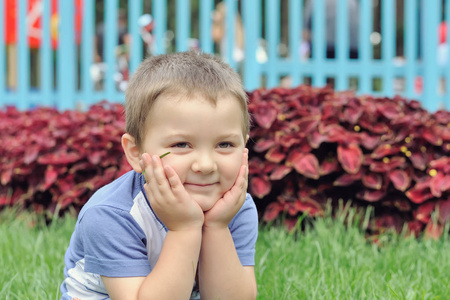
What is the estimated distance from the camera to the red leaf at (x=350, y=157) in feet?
10.2

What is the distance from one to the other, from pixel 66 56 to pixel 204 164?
405 cm

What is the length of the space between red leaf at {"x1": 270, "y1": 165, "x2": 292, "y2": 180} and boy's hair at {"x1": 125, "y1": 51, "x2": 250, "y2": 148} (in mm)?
1404

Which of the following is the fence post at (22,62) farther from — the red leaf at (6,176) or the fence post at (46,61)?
the red leaf at (6,176)

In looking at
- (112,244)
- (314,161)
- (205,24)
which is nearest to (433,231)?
(314,161)

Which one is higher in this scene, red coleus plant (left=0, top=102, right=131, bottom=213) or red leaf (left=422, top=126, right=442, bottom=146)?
red leaf (left=422, top=126, right=442, bottom=146)

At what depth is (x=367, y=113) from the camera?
339 cm

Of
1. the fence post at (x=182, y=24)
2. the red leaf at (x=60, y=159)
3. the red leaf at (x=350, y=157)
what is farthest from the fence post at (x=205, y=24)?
the red leaf at (x=350, y=157)

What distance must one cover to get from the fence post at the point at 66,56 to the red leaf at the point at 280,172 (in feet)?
8.95

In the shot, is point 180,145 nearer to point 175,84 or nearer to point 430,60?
→ point 175,84

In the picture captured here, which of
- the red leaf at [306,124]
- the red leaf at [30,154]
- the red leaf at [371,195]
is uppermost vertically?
the red leaf at [306,124]

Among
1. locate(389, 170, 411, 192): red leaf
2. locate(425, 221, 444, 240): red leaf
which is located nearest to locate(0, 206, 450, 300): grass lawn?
locate(425, 221, 444, 240): red leaf

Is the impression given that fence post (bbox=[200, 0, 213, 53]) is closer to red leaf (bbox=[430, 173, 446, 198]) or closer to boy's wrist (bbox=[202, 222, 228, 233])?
red leaf (bbox=[430, 173, 446, 198])

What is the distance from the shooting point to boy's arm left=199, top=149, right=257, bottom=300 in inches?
65.4

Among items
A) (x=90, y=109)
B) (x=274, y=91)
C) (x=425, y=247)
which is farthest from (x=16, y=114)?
(x=425, y=247)
